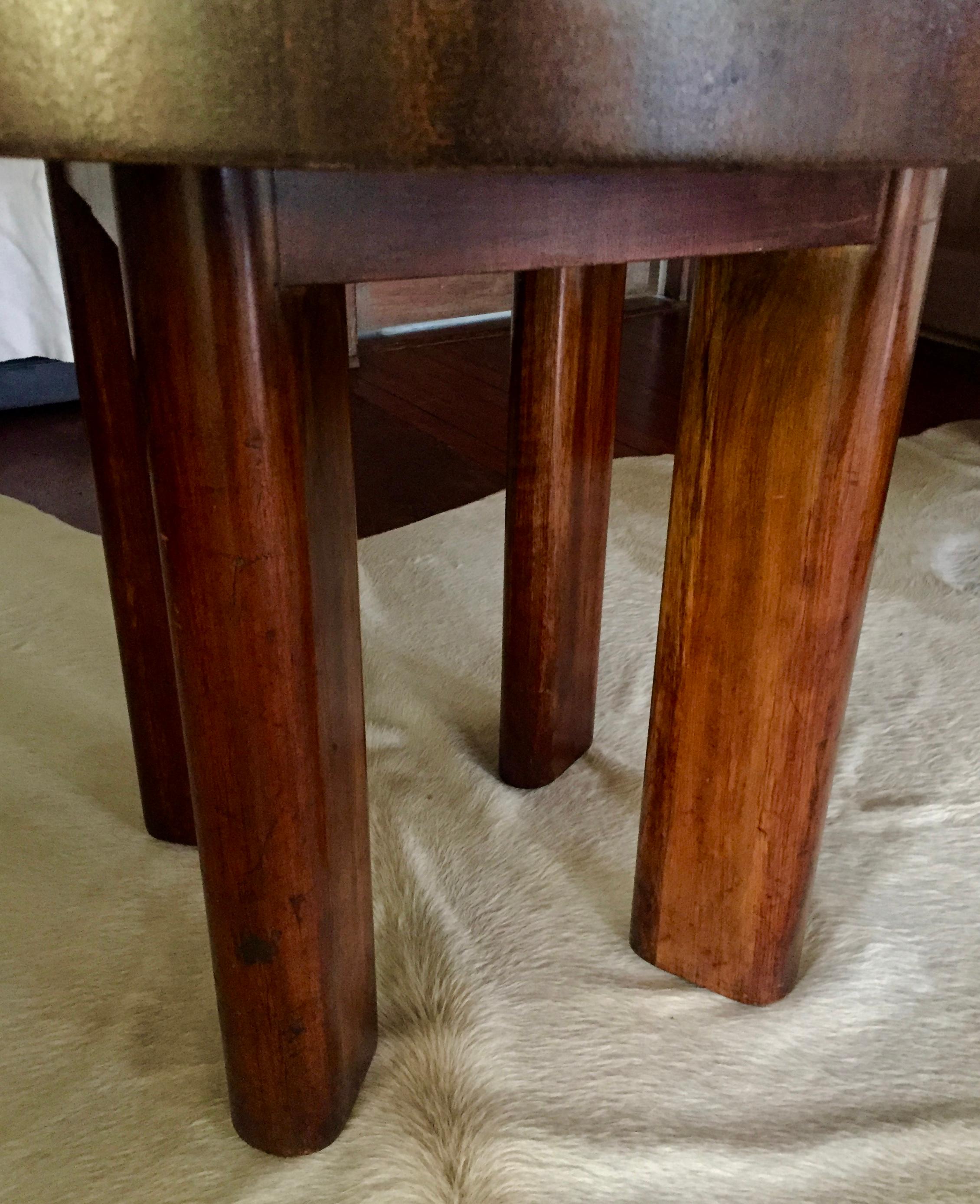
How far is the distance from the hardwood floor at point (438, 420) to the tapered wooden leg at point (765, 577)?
83 centimetres

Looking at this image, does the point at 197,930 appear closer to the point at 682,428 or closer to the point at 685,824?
the point at 685,824

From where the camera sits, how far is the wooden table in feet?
0.86

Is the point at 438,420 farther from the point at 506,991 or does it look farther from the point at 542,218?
the point at 542,218

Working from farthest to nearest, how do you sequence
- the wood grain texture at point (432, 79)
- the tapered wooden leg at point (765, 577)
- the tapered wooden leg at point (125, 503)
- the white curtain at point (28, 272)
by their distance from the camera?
the white curtain at point (28, 272)
the tapered wooden leg at point (125, 503)
the tapered wooden leg at point (765, 577)
the wood grain texture at point (432, 79)

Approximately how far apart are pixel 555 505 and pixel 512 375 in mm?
99

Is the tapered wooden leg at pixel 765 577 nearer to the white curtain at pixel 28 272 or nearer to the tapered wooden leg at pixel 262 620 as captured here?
the tapered wooden leg at pixel 262 620

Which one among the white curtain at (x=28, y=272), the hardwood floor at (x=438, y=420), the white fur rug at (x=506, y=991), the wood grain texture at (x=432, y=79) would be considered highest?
the wood grain texture at (x=432, y=79)

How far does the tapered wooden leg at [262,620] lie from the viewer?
13.4 inches

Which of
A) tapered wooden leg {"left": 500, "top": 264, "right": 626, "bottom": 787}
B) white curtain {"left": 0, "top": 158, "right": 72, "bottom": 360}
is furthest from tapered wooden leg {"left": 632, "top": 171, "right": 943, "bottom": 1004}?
white curtain {"left": 0, "top": 158, "right": 72, "bottom": 360}

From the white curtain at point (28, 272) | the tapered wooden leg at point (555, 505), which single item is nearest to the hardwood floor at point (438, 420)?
the white curtain at point (28, 272)

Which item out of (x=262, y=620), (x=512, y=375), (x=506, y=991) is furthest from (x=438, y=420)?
(x=262, y=620)

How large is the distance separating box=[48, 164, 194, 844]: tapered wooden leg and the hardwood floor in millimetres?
676

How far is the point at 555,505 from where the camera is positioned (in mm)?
733

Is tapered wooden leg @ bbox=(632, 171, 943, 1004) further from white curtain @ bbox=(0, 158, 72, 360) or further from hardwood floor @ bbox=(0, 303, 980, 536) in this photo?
white curtain @ bbox=(0, 158, 72, 360)
